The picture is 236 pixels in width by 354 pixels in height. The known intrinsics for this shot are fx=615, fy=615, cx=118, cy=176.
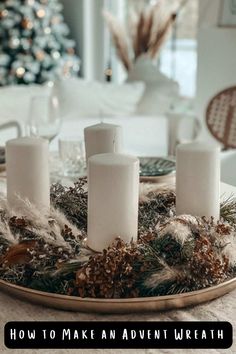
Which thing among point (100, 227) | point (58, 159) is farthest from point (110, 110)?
point (100, 227)

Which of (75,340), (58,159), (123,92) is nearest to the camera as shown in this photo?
(75,340)

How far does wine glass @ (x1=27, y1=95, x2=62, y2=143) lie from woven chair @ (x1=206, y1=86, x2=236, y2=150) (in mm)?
942

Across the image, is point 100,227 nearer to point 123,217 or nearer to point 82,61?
point 123,217

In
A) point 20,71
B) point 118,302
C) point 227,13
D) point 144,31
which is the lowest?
point 20,71

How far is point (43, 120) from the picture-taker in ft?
6.49

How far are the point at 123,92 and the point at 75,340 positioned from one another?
293cm

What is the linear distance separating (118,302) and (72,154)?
993 millimetres

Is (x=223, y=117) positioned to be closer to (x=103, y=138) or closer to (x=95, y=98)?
(x=95, y=98)

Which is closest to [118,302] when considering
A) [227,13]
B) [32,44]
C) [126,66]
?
[227,13]

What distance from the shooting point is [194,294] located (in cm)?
93

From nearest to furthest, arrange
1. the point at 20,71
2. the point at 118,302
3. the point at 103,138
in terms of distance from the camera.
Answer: the point at 118,302 → the point at 103,138 → the point at 20,71

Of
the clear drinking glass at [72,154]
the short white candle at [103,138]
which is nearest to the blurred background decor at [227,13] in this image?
the clear drinking glass at [72,154]

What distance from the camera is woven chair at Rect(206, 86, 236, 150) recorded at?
2.75 metres

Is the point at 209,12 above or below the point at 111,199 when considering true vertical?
above
